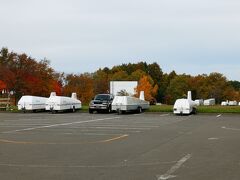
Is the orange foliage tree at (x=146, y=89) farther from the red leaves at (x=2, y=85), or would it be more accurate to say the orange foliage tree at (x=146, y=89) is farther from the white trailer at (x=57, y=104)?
the white trailer at (x=57, y=104)

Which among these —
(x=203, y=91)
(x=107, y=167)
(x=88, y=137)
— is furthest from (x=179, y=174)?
(x=203, y=91)

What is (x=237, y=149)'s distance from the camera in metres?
15.3

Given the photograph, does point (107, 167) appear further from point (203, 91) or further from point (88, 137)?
point (203, 91)

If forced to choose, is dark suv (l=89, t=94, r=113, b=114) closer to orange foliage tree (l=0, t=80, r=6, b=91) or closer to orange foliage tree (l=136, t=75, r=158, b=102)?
orange foliage tree (l=0, t=80, r=6, b=91)

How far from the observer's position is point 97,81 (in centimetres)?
11331

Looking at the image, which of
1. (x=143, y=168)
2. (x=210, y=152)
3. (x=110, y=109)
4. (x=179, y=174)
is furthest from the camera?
(x=110, y=109)

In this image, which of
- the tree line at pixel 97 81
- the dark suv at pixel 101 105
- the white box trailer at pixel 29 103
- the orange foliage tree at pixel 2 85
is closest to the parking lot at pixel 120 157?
the dark suv at pixel 101 105

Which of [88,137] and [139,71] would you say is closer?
[88,137]

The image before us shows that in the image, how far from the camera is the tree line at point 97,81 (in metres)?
79.1

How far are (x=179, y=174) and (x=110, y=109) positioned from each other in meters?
34.9

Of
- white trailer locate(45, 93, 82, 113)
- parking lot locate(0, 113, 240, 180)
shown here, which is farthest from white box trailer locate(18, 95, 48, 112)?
parking lot locate(0, 113, 240, 180)

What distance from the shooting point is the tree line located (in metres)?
79.1

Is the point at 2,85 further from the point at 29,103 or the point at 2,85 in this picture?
the point at 29,103

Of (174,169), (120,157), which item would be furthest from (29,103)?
(174,169)
